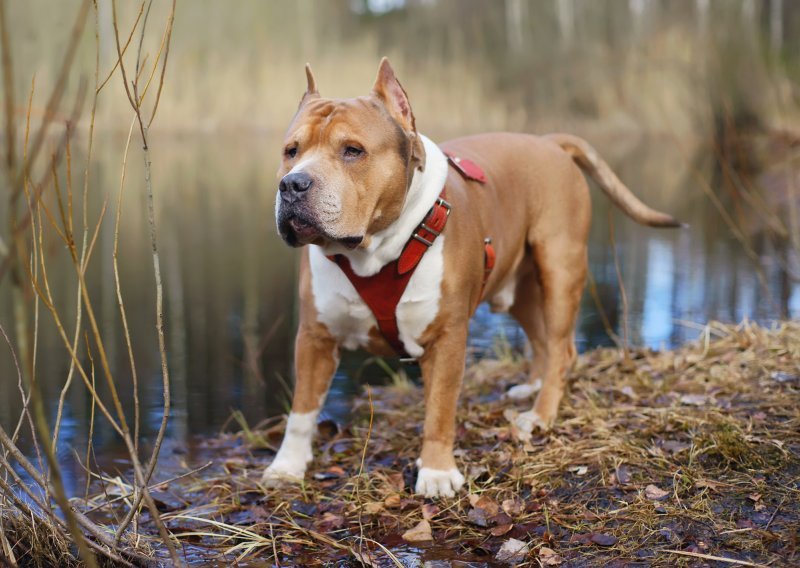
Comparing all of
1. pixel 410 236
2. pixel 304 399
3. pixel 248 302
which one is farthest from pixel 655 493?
pixel 248 302

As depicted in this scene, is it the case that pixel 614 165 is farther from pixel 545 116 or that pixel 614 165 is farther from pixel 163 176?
pixel 163 176

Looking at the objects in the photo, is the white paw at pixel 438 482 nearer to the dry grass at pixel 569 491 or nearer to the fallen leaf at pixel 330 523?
the dry grass at pixel 569 491

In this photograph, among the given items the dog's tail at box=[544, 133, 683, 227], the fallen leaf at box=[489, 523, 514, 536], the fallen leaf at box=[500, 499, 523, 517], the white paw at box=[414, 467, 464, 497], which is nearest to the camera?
the fallen leaf at box=[489, 523, 514, 536]

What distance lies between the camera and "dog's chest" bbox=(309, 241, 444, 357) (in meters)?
3.52

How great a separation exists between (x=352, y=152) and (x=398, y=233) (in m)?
0.37

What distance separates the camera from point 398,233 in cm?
346

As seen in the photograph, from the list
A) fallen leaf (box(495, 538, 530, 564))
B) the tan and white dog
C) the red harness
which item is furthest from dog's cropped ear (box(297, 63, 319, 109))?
fallen leaf (box(495, 538, 530, 564))

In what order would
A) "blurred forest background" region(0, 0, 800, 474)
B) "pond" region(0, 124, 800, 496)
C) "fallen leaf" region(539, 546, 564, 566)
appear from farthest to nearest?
1. "blurred forest background" region(0, 0, 800, 474)
2. "pond" region(0, 124, 800, 496)
3. "fallen leaf" region(539, 546, 564, 566)

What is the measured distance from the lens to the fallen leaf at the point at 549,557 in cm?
294

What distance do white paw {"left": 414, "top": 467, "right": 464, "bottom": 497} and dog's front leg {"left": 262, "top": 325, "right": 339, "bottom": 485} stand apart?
541 millimetres

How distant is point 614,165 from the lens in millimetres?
18094

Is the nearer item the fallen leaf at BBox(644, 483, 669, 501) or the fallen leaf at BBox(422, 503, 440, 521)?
the fallen leaf at BBox(644, 483, 669, 501)

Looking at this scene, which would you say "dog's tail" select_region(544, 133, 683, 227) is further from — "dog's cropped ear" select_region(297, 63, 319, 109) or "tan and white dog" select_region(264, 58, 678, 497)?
"dog's cropped ear" select_region(297, 63, 319, 109)

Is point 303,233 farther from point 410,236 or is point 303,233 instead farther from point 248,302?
point 248,302
